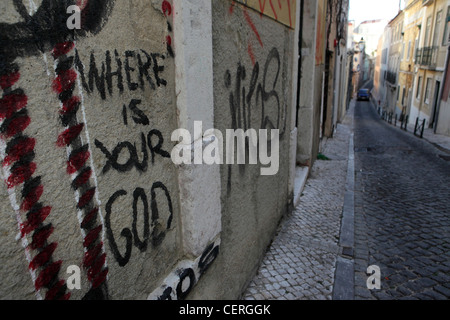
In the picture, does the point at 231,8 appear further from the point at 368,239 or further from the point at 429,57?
the point at 429,57

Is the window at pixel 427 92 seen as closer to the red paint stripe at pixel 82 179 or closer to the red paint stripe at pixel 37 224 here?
the red paint stripe at pixel 82 179

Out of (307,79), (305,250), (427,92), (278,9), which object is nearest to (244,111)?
(278,9)

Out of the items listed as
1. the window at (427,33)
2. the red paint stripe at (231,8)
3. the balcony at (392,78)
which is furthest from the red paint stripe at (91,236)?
the balcony at (392,78)

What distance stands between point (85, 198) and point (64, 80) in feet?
1.57

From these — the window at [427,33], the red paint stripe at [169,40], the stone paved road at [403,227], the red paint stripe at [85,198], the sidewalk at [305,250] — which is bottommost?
the stone paved road at [403,227]

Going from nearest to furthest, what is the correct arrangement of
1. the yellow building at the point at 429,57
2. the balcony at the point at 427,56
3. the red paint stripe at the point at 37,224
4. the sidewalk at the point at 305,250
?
the red paint stripe at the point at 37,224, the sidewalk at the point at 305,250, the yellow building at the point at 429,57, the balcony at the point at 427,56

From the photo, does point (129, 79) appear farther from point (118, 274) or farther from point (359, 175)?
point (359, 175)

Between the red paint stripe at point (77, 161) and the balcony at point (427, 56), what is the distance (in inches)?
852

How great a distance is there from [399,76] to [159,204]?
32.7 m

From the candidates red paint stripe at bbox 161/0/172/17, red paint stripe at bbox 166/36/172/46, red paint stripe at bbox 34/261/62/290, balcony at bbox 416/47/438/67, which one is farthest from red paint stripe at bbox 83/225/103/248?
balcony at bbox 416/47/438/67

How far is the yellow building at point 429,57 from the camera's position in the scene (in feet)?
55.9

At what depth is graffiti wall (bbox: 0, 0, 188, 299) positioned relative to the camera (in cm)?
102

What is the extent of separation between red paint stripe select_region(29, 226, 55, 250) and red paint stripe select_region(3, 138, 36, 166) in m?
0.28

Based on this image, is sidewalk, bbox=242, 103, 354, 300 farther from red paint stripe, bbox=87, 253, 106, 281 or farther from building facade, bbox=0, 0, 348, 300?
red paint stripe, bbox=87, 253, 106, 281
